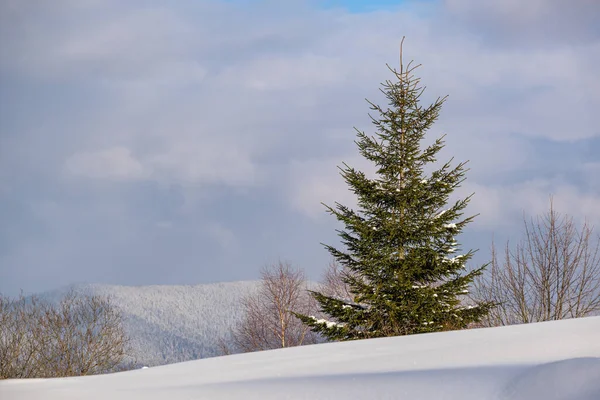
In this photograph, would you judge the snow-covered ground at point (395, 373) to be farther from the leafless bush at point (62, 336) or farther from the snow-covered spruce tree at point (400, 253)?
the leafless bush at point (62, 336)

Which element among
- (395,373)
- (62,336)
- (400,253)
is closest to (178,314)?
(62,336)

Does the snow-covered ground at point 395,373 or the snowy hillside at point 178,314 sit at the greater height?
the snowy hillside at point 178,314

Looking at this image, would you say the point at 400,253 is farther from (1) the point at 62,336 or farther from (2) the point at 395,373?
(1) the point at 62,336

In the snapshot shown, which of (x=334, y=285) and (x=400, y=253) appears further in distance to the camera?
(x=334, y=285)

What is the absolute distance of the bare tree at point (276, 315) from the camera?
31.5 meters

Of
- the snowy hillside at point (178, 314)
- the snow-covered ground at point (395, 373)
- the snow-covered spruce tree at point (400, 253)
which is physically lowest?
the snow-covered ground at point (395, 373)

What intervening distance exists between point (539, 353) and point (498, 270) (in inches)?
410

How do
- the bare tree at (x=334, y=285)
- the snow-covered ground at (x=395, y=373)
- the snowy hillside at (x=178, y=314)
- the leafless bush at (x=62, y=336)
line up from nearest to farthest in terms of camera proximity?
the snow-covered ground at (x=395, y=373), the leafless bush at (x=62, y=336), the bare tree at (x=334, y=285), the snowy hillside at (x=178, y=314)

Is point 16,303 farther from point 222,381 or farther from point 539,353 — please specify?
point 539,353

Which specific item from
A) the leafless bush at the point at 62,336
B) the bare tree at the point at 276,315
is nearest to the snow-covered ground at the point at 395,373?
the leafless bush at the point at 62,336

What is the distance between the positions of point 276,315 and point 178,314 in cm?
3594

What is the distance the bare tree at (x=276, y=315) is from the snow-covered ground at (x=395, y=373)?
22388mm

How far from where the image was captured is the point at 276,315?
32.2 m

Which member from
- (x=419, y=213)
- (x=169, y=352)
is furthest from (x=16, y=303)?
(x=169, y=352)
